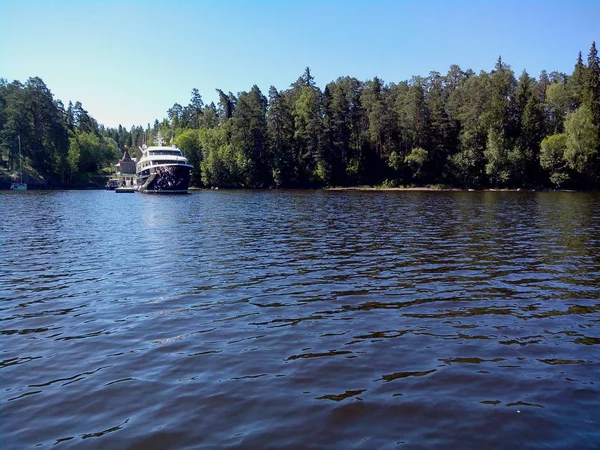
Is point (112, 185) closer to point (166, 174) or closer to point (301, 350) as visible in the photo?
point (166, 174)

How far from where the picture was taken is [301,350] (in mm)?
9148

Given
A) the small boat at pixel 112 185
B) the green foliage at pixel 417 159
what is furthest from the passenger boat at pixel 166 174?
the green foliage at pixel 417 159

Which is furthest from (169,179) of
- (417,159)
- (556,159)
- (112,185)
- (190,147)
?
(556,159)

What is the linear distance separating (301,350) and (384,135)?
10646 centimetres

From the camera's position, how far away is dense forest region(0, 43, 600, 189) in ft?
292

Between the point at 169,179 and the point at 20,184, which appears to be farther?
the point at 20,184

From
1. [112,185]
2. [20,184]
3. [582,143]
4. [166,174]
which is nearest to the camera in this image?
[582,143]

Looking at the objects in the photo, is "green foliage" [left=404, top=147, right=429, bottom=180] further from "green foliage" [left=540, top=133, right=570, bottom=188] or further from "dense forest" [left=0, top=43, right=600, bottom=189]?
"green foliage" [left=540, top=133, right=570, bottom=188]

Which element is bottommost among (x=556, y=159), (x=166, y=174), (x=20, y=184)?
(x=20, y=184)

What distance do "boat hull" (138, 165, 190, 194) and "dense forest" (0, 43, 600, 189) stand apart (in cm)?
3242

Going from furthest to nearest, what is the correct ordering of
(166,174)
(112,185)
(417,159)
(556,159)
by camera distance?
1. (112,185)
2. (417,159)
3. (166,174)
4. (556,159)

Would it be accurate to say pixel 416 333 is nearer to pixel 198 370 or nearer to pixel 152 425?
pixel 198 370

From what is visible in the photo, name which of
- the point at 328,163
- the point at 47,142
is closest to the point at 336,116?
the point at 328,163

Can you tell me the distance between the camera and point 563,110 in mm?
98625
